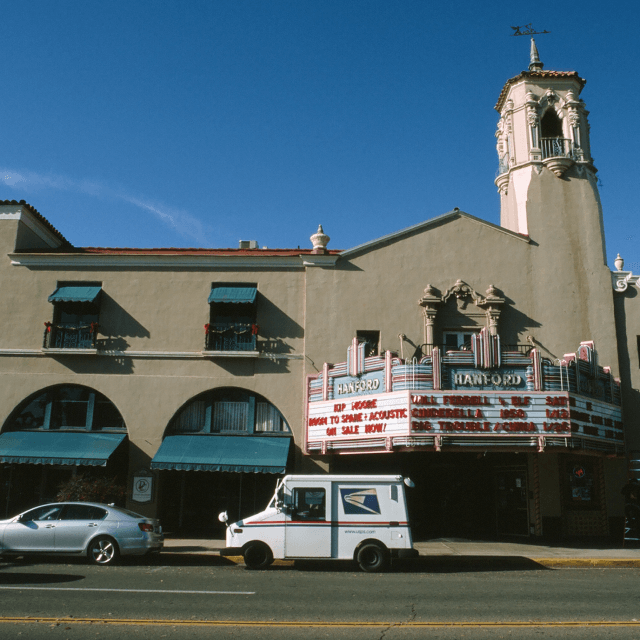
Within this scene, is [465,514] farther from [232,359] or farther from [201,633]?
[201,633]

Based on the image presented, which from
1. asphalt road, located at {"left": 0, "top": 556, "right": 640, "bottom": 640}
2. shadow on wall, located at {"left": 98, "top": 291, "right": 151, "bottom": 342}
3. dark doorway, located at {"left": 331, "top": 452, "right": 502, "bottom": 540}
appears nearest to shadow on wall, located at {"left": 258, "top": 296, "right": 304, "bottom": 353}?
shadow on wall, located at {"left": 98, "top": 291, "right": 151, "bottom": 342}

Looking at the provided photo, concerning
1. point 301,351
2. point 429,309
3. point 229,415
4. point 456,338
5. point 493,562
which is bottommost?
point 493,562

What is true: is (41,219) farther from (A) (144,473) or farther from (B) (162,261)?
(A) (144,473)

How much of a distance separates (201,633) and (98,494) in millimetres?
11298

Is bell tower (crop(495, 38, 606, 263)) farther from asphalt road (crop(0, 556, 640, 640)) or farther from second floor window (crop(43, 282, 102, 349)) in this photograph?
second floor window (crop(43, 282, 102, 349))

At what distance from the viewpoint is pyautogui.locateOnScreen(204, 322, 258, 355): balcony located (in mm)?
21180

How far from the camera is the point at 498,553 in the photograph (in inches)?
648

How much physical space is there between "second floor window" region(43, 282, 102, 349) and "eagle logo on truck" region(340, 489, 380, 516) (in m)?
11.2

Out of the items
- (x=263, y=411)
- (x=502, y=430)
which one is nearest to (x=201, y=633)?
(x=502, y=430)

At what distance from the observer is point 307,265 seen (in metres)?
21.8

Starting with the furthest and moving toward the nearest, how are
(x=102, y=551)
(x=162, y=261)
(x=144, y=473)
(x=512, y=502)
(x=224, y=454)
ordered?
(x=162, y=261) → (x=512, y=502) → (x=144, y=473) → (x=224, y=454) → (x=102, y=551)

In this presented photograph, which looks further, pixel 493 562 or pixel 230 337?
pixel 230 337

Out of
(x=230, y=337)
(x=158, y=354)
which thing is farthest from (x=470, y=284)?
(x=158, y=354)

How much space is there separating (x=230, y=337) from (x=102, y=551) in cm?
860
